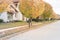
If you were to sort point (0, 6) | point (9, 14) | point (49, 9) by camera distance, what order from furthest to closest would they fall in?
1. point (49, 9)
2. point (9, 14)
3. point (0, 6)

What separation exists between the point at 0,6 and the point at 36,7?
59.1ft

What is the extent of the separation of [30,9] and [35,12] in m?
1.65

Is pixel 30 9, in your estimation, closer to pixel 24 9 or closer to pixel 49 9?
pixel 24 9

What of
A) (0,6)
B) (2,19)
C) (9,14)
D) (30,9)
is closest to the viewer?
(0,6)

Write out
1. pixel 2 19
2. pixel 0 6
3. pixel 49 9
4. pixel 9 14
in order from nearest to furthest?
1. pixel 0 6
2. pixel 2 19
3. pixel 9 14
4. pixel 49 9

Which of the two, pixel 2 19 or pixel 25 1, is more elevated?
pixel 25 1

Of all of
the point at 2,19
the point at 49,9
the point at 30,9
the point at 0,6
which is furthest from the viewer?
the point at 49,9

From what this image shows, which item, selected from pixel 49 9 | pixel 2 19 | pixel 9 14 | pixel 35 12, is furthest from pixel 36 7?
pixel 49 9

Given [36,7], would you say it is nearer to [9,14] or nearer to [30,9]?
[30,9]

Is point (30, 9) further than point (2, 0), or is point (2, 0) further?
point (30, 9)

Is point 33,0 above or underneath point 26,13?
above

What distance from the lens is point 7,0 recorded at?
60.1 feet

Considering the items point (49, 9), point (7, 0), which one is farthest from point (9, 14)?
point (7, 0)

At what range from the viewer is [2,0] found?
1770 cm
